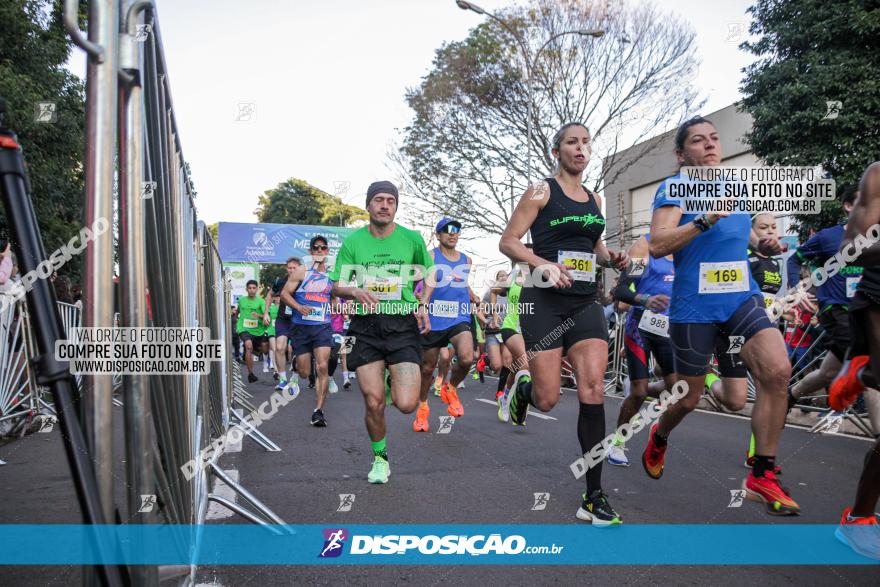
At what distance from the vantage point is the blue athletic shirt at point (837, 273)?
5957 mm

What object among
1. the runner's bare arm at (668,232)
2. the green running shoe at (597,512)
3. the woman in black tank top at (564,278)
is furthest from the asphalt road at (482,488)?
the runner's bare arm at (668,232)

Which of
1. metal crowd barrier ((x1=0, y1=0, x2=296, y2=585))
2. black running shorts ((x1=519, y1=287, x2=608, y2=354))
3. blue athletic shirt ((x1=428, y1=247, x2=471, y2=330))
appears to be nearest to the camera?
metal crowd barrier ((x1=0, y1=0, x2=296, y2=585))

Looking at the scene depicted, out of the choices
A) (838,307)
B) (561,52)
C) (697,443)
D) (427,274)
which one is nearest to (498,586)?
(427,274)

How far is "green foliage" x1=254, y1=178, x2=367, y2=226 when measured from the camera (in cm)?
6309

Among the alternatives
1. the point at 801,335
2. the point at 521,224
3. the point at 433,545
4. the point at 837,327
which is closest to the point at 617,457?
the point at 521,224

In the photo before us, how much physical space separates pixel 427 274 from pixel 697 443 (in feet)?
9.95

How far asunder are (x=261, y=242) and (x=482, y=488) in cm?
2475

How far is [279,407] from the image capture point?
953 centimetres

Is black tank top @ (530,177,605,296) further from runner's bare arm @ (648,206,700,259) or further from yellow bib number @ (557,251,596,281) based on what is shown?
runner's bare arm @ (648,206,700,259)

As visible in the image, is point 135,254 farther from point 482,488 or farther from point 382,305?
point 382,305

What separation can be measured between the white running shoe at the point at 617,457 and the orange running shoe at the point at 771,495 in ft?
6.08

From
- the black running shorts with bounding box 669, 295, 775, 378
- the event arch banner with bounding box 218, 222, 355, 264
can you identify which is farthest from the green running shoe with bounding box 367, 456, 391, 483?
the event arch banner with bounding box 218, 222, 355, 264

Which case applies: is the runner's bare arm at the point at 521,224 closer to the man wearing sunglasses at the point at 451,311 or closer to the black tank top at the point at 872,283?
the black tank top at the point at 872,283

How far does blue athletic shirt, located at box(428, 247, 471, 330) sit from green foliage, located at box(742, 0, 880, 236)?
33.3 ft
